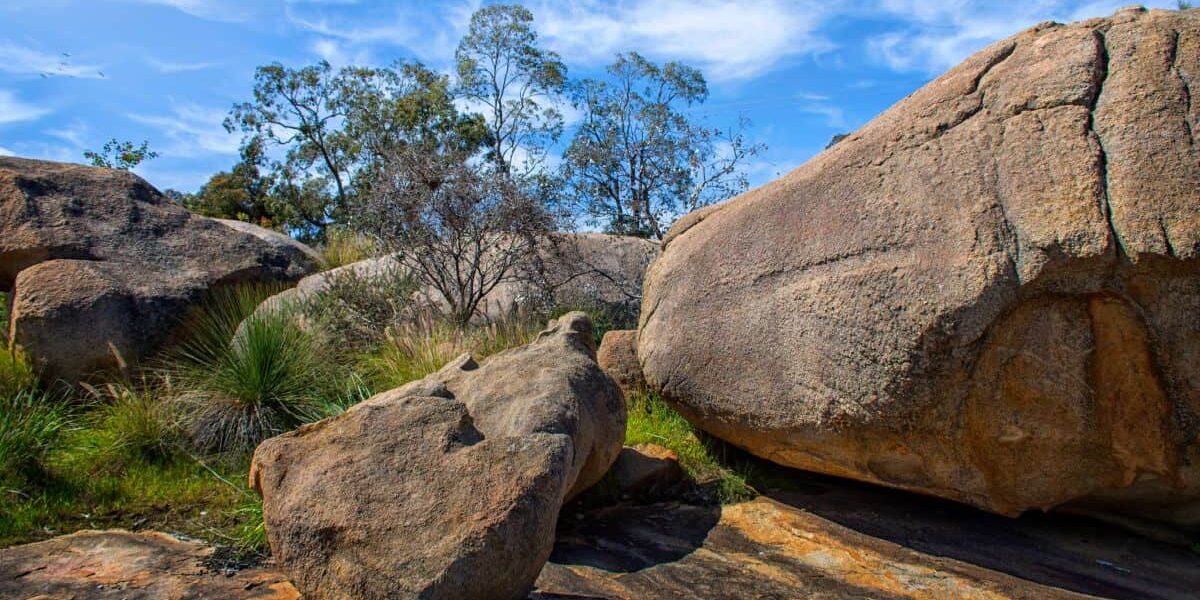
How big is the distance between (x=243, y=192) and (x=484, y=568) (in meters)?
21.0

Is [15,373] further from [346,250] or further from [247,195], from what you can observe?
→ [247,195]

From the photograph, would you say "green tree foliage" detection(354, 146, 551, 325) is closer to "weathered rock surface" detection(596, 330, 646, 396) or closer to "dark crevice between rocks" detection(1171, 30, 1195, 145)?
"weathered rock surface" detection(596, 330, 646, 396)

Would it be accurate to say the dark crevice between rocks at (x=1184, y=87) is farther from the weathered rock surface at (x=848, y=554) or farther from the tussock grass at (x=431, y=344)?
the tussock grass at (x=431, y=344)

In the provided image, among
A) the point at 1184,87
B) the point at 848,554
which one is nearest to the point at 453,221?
the point at 848,554

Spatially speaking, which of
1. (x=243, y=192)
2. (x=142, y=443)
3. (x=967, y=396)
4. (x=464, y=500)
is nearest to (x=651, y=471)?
(x=967, y=396)

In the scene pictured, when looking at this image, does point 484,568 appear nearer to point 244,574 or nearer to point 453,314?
point 244,574

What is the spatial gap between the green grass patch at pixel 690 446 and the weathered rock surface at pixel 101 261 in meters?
3.99

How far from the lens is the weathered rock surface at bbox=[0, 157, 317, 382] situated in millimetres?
7723

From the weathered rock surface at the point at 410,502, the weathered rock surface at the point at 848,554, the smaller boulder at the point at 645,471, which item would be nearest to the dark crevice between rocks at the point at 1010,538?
the weathered rock surface at the point at 848,554

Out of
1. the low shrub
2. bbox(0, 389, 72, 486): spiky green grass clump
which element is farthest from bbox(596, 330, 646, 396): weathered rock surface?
bbox(0, 389, 72, 486): spiky green grass clump

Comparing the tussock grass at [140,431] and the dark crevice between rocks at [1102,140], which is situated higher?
the dark crevice between rocks at [1102,140]

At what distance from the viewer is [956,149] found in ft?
17.0

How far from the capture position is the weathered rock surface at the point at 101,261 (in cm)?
772

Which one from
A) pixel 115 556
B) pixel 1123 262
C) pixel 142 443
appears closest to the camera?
pixel 1123 262
